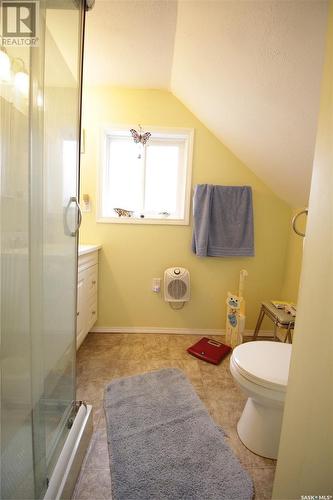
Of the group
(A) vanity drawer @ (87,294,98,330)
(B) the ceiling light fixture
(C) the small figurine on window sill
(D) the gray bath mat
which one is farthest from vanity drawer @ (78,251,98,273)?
(B) the ceiling light fixture

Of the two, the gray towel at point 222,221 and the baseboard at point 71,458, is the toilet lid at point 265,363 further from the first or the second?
the gray towel at point 222,221

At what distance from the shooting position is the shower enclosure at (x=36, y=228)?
60 cm

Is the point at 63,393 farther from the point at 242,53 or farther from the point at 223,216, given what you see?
the point at 242,53

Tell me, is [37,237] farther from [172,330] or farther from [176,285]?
[172,330]

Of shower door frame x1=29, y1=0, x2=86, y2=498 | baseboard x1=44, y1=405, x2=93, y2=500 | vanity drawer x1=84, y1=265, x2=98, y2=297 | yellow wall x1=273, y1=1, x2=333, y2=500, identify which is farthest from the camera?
vanity drawer x1=84, y1=265, x2=98, y2=297

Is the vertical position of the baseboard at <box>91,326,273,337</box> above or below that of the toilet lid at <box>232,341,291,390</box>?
below

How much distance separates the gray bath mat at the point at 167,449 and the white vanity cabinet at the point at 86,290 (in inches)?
18.7

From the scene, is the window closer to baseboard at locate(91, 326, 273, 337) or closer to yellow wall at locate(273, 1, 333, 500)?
baseboard at locate(91, 326, 273, 337)

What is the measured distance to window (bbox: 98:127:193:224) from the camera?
6.64ft

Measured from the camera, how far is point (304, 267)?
2.21 ft

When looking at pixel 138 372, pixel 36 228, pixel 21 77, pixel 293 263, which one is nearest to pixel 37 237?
pixel 36 228

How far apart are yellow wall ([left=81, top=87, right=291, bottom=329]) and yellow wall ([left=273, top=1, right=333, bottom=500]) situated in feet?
4.68

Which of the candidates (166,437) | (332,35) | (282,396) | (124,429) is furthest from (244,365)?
(332,35)

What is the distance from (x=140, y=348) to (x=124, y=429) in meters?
0.77
